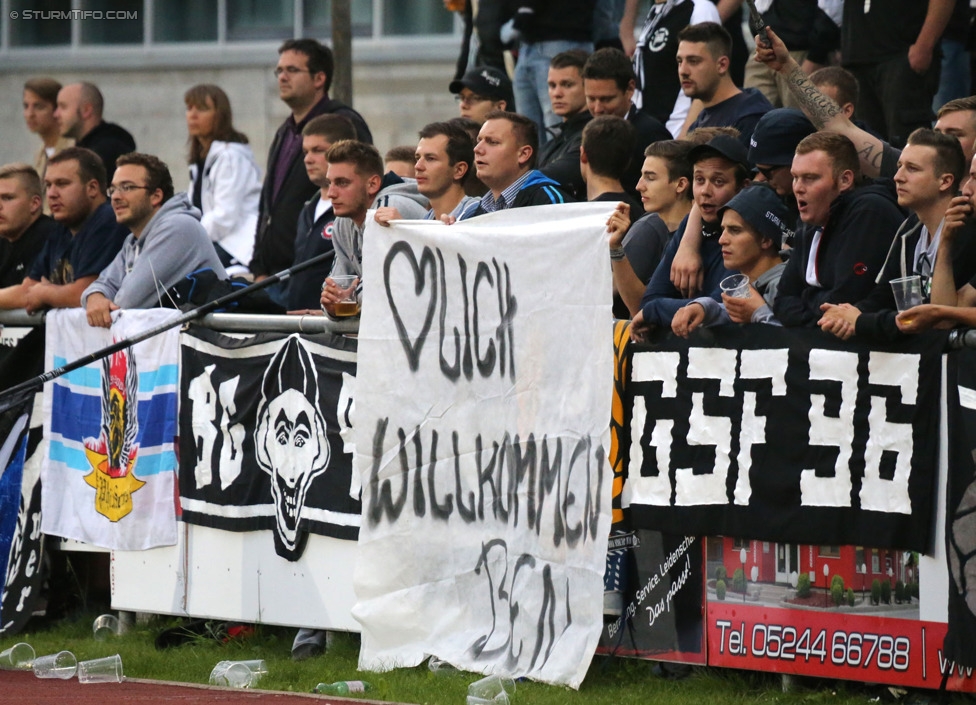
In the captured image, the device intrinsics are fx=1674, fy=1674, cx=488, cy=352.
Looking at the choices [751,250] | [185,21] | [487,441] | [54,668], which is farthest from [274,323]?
[185,21]

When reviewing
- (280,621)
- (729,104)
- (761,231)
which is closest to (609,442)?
(761,231)

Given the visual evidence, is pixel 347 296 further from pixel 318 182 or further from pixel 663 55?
pixel 663 55

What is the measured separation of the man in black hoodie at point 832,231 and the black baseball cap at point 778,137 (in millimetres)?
445

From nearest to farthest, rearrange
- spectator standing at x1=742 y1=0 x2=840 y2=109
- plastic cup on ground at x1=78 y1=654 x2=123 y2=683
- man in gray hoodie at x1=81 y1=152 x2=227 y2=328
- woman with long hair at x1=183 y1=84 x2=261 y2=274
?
plastic cup on ground at x1=78 y1=654 x2=123 y2=683 < man in gray hoodie at x1=81 y1=152 x2=227 y2=328 < spectator standing at x1=742 y1=0 x2=840 y2=109 < woman with long hair at x1=183 y1=84 x2=261 y2=274

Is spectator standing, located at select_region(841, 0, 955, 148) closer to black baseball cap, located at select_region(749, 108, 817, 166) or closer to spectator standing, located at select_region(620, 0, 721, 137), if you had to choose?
spectator standing, located at select_region(620, 0, 721, 137)

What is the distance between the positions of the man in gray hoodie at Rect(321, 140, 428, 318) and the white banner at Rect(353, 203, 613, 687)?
82cm

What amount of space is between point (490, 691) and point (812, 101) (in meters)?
3.30

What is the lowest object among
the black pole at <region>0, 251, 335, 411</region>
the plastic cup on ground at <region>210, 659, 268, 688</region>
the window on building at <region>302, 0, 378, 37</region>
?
the plastic cup on ground at <region>210, 659, 268, 688</region>

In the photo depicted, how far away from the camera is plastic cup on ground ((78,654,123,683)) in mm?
8266

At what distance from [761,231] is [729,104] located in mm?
2265

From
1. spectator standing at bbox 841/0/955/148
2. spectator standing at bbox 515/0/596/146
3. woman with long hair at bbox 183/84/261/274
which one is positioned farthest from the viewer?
woman with long hair at bbox 183/84/261/274

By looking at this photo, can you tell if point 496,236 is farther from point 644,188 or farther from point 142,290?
point 142,290

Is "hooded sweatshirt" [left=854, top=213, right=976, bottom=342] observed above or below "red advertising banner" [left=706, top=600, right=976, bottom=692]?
above

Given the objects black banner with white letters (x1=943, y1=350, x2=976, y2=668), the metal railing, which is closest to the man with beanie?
black banner with white letters (x1=943, y1=350, x2=976, y2=668)
